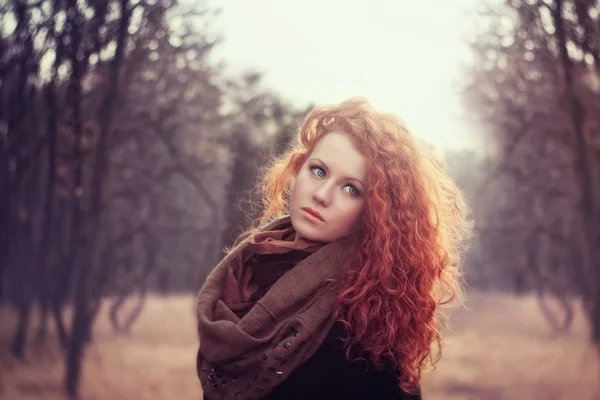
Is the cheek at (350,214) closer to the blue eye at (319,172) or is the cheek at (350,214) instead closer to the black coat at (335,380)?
the blue eye at (319,172)

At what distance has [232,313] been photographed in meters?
1.41

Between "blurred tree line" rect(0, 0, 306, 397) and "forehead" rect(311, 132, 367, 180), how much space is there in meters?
1.66

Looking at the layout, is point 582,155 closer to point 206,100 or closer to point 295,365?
point 206,100

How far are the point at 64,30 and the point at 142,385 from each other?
6.63 feet

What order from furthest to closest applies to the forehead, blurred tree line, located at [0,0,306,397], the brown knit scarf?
blurred tree line, located at [0,0,306,397] → the forehead → the brown knit scarf

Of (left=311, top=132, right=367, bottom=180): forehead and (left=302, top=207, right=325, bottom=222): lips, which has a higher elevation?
(left=311, top=132, right=367, bottom=180): forehead

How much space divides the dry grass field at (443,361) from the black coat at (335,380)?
5.26 feet

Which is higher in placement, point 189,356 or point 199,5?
point 199,5

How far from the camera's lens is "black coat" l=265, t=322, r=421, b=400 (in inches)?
51.6

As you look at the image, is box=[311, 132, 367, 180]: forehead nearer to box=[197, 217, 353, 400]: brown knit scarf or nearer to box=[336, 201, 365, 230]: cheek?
box=[336, 201, 365, 230]: cheek

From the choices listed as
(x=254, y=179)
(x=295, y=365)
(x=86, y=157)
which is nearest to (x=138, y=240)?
(x=86, y=157)

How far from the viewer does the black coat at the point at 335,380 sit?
131 cm

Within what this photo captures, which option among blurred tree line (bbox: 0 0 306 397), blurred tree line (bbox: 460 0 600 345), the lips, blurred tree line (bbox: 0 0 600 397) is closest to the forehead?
the lips

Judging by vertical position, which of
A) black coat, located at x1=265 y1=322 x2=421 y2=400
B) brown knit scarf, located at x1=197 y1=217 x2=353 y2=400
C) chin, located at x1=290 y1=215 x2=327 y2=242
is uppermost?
chin, located at x1=290 y1=215 x2=327 y2=242
